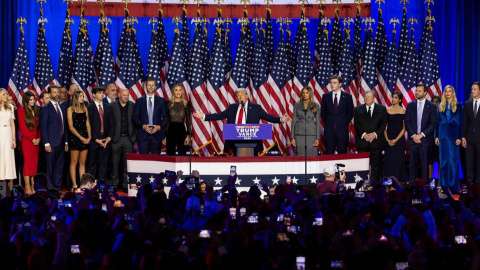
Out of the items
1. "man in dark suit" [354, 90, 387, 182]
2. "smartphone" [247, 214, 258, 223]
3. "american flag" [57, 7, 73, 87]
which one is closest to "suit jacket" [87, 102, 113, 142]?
"american flag" [57, 7, 73, 87]

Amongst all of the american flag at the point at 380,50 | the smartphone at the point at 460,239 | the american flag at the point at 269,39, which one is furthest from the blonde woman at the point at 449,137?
the smartphone at the point at 460,239

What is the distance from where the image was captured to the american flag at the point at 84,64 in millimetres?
13398

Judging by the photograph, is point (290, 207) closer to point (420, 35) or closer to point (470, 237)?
point (470, 237)

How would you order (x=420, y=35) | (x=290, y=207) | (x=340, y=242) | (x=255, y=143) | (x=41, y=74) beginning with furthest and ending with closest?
(x=420, y=35) < (x=41, y=74) < (x=255, y=143) < (x=290, y=207) < (x=340, y=242)

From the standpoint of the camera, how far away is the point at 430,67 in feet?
44.4

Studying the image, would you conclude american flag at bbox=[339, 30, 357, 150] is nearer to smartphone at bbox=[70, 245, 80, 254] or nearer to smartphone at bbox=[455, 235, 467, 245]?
smartphone at bbox=[455, 235, 467, 245]

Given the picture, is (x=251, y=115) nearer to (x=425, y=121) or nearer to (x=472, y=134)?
(x=425, y=121)

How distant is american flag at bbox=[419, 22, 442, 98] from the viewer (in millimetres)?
13477

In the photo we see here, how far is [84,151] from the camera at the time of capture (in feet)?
38.5

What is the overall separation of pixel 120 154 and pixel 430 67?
17.1ft

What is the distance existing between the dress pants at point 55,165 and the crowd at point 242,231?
5.64 meters

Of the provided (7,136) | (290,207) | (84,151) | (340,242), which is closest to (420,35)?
(84,151)

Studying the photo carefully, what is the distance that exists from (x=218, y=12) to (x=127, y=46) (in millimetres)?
1655

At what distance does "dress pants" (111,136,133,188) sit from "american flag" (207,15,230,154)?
2213 mm
